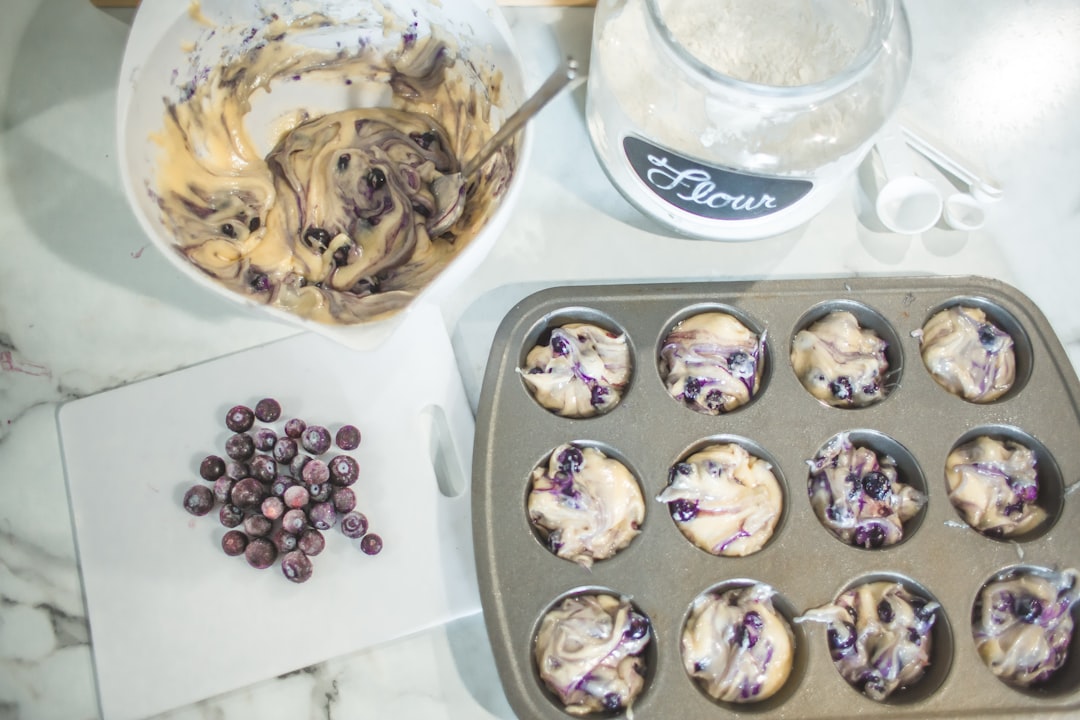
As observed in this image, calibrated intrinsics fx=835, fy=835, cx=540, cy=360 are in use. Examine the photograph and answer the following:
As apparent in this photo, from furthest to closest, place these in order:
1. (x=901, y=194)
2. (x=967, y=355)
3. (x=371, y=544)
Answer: (x=901, y=194) < (x=967, y=355) < (x=371, y=544)

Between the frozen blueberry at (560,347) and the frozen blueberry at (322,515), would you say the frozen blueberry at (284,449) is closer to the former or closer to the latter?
the frozen blueberry at (322,515)

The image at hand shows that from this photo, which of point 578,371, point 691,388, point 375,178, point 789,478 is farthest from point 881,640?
point 375,178

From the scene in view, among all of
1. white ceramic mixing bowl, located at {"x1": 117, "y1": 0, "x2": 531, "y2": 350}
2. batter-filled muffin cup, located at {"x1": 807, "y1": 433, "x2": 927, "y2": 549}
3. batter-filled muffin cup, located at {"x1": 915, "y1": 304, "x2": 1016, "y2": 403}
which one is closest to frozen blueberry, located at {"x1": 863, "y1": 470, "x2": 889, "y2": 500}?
batter-filled muffin cup, located at {"x1": 807, "y1": 433, "x2": 927, "y2": 549}

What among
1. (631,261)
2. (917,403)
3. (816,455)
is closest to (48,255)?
(631,261)

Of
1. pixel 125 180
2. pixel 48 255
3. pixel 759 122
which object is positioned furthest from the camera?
pixel 48 255

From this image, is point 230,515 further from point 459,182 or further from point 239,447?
point 459,182

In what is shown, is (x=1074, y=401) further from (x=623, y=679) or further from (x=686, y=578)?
(x=623, y=679)
